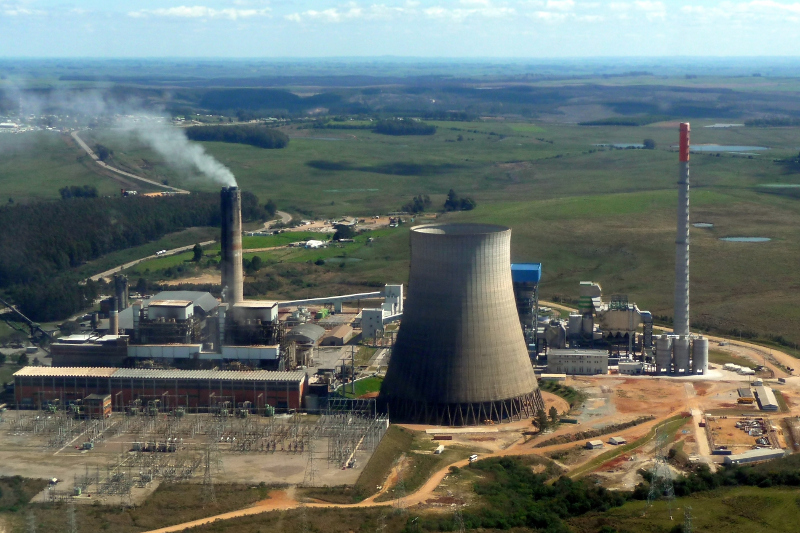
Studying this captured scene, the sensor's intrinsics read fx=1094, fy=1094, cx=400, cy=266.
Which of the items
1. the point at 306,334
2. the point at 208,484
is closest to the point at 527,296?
the point at 306,334

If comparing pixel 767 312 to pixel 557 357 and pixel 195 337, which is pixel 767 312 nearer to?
pixel 557 357

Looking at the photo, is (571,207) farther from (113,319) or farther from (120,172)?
(113,319)

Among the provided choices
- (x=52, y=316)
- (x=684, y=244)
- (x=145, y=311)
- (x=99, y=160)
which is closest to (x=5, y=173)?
(x=99, y=160)

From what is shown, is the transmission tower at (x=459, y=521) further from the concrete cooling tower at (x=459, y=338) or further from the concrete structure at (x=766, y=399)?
the concrete structure at (x=766, y=399)

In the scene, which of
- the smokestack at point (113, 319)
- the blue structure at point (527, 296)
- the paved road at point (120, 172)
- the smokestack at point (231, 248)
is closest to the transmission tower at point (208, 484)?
the smokestack at point (231, 248)

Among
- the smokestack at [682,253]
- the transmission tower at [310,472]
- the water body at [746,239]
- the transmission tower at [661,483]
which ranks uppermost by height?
the smokestack at [682,253]

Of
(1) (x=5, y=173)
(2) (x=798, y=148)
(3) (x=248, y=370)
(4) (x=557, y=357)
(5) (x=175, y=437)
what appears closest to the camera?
(5) (x=175, y=437)
